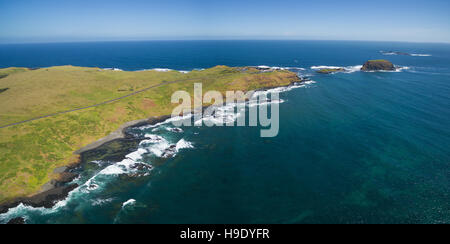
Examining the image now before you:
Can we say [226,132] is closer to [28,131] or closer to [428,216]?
[428,216]

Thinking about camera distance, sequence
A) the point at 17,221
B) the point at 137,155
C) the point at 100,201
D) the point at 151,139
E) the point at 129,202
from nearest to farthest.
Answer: the point at 17,221
the point at 129,202
the point at 100,201
the point at 137,155
the point at 151,139

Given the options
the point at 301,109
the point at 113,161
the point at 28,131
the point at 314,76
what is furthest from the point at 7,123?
the point at 314,76

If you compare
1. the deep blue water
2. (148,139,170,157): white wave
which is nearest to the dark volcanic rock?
the deep blue water

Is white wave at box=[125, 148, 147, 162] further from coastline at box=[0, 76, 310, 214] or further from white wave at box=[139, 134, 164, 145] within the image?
coastline at box=[0, 76, 310, 214]

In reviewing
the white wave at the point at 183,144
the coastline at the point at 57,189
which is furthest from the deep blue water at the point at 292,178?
the coastline at the point at 57,189

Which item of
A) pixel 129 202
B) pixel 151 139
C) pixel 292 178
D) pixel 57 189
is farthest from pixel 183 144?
pixel 292 178

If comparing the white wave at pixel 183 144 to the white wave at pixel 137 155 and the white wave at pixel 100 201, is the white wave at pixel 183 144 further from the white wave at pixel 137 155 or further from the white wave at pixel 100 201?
the white wave at pixel 100 201

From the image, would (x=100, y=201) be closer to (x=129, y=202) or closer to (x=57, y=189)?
(x=129, y=202)

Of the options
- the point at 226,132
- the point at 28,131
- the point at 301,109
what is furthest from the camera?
the point at 301,109
